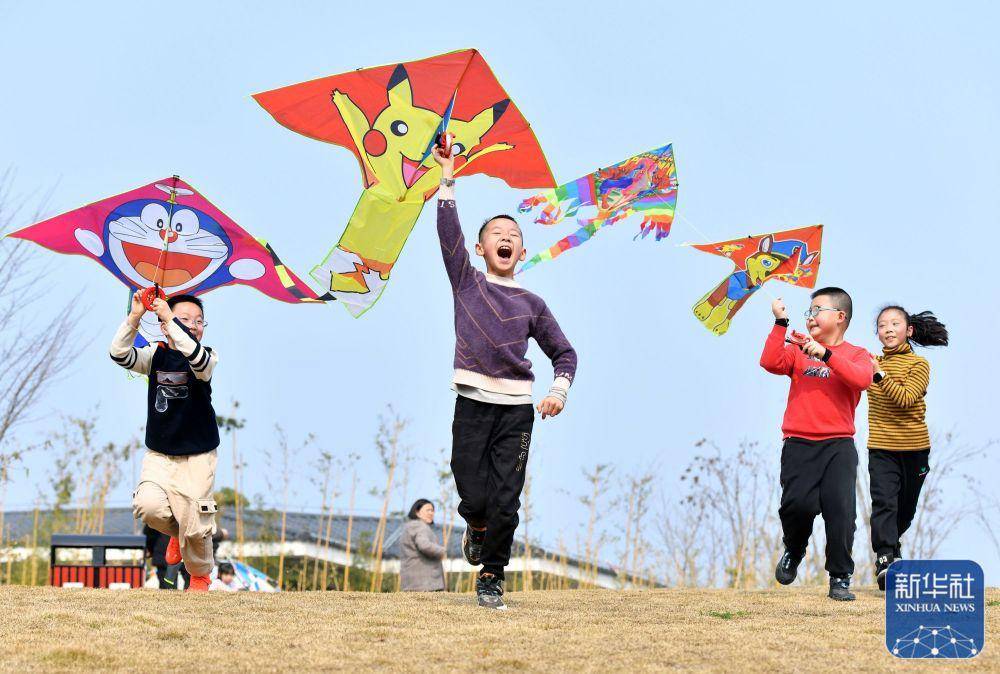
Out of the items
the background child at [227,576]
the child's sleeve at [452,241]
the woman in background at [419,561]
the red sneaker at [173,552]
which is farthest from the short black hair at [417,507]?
the child's sleeve at [452,241]

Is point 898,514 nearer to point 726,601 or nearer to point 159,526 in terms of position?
point 726,601

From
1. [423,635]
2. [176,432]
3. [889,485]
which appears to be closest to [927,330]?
[889,485]

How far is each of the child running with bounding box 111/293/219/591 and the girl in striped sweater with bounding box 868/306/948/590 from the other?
11.7 ft

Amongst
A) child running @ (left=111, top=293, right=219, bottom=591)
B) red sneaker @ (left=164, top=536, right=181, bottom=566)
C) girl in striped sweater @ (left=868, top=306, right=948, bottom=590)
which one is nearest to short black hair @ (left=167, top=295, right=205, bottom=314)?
child running @ (left=111, top=293, right=219, bottom=591)

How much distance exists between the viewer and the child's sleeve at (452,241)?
5.28 meters

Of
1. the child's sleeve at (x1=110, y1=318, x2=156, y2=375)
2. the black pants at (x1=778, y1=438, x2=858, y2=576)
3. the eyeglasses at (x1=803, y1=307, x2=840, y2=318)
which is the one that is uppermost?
the eyeglasses at (x1=803, y1=307, x2=840, y2=318)

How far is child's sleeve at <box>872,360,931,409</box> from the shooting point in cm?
615

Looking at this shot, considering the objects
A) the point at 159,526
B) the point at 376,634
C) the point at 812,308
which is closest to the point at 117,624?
the point at 376,634

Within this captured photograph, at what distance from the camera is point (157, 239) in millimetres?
6418

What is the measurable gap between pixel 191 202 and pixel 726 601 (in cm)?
364

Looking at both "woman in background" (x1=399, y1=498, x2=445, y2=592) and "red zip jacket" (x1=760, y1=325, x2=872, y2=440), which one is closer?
"red zip jacket" (x1=760, y1=325, x2=872, y2=440)

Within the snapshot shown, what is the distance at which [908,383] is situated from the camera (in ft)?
20.4
